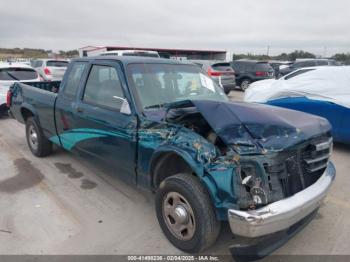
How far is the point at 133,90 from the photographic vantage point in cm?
326

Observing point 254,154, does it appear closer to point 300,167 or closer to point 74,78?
point 300,167

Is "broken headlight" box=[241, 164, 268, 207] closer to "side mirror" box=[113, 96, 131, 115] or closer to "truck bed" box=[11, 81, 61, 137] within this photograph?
"side mirror" box=[113, 96, 131, 115]

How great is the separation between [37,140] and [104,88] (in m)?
2.42

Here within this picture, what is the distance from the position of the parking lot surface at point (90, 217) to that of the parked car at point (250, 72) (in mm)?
11523

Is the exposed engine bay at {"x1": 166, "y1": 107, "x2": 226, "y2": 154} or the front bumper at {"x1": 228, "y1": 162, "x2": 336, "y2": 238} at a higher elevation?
the exposed engine bay at {"x1": 166, "y1": 107, "x2": 226, "y2": 154}

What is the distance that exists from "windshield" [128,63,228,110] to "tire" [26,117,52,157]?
8.81 feet

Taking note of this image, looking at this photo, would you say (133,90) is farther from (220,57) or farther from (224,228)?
(220,57)

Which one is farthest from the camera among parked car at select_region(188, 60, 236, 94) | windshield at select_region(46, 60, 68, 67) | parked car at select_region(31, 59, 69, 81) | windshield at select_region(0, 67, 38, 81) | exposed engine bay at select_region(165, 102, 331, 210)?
windshield at select_region(46, 60, 68, 67)

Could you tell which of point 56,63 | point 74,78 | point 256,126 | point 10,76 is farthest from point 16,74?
point 256,126

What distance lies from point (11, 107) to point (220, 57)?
3264cm

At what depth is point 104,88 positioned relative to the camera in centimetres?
369

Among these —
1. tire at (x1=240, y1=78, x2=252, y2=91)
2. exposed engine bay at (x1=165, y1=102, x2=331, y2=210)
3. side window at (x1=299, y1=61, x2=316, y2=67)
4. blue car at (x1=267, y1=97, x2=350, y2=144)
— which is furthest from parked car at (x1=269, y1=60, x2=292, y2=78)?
exposed engine bay at (x1=165, y1=102, x2=331, y2=210)

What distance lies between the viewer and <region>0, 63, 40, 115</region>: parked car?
27.9ft

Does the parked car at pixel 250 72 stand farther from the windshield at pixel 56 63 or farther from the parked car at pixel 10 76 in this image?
the parked car at pixel 10 76
